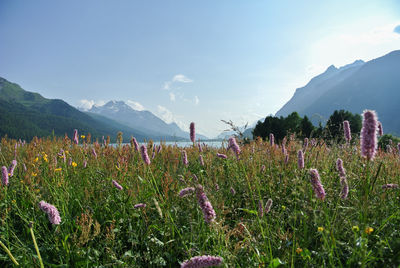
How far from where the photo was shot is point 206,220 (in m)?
1.46

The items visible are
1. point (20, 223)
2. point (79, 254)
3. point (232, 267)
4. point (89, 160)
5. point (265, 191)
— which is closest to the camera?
point (232, 267)

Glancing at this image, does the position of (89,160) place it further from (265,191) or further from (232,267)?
(232,267)

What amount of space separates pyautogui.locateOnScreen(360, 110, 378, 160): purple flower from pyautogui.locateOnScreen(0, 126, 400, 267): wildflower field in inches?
5.9

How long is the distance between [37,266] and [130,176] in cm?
176

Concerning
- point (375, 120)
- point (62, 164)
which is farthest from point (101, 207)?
point (375, 120)

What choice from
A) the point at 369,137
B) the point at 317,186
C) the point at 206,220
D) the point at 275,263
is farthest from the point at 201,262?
the point at 369,137

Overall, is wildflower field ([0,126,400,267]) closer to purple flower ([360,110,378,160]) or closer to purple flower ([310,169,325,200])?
purple flower ([310,169,325,200])

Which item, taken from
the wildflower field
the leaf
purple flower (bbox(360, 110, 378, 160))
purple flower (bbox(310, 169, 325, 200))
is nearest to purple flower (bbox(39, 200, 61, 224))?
the wildflower field

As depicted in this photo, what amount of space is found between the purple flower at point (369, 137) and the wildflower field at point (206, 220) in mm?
149

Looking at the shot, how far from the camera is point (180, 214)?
2.72 m

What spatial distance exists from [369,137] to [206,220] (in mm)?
1128

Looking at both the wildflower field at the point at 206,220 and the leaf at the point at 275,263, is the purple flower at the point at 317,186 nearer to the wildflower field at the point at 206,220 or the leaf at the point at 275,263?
the wildflower field at the point at 206,220

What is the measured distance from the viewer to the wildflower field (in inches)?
→ 64.4

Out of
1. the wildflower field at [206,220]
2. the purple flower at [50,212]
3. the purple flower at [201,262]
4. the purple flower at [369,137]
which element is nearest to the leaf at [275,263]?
the wildflower field at [206,220]
